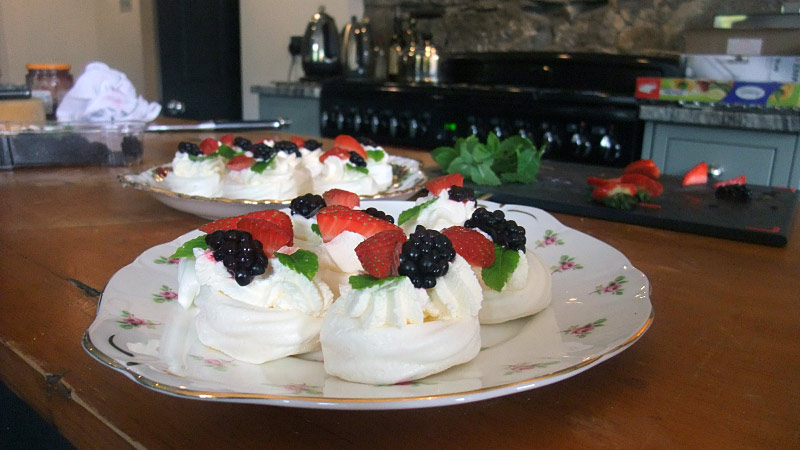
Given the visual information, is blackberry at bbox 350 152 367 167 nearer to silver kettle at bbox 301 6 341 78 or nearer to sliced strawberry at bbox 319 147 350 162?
sliced strawberry at bbox 319 147 350 162

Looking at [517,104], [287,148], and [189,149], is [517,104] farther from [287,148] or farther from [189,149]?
[189,149]

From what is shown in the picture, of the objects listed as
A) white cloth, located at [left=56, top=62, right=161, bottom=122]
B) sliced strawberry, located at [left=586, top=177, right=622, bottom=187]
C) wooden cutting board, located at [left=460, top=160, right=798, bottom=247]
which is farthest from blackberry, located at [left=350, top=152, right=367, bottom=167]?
white cloth, located at [left=56, top=62, right=161, bottom=122]

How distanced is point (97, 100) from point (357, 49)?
2.17 meters

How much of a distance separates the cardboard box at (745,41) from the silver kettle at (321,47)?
1.90m

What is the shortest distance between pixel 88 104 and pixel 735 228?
168 cm

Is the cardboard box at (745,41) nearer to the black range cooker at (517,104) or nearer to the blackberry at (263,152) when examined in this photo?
the black range cooker at (517,104)

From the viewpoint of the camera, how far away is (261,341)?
0.53 m

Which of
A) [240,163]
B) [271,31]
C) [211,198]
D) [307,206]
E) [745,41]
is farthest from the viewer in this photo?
[271,31]

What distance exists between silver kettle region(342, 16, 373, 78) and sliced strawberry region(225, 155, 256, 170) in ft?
8.93

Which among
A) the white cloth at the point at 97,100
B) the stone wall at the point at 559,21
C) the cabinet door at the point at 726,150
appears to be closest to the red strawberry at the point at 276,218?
the white cloth at the point at 97,100

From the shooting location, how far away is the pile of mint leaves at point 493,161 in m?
1.31

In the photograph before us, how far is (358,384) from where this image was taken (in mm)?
491

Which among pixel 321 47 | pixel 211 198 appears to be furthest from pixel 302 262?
pixel 321 47

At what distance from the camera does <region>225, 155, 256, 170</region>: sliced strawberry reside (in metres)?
1.12
